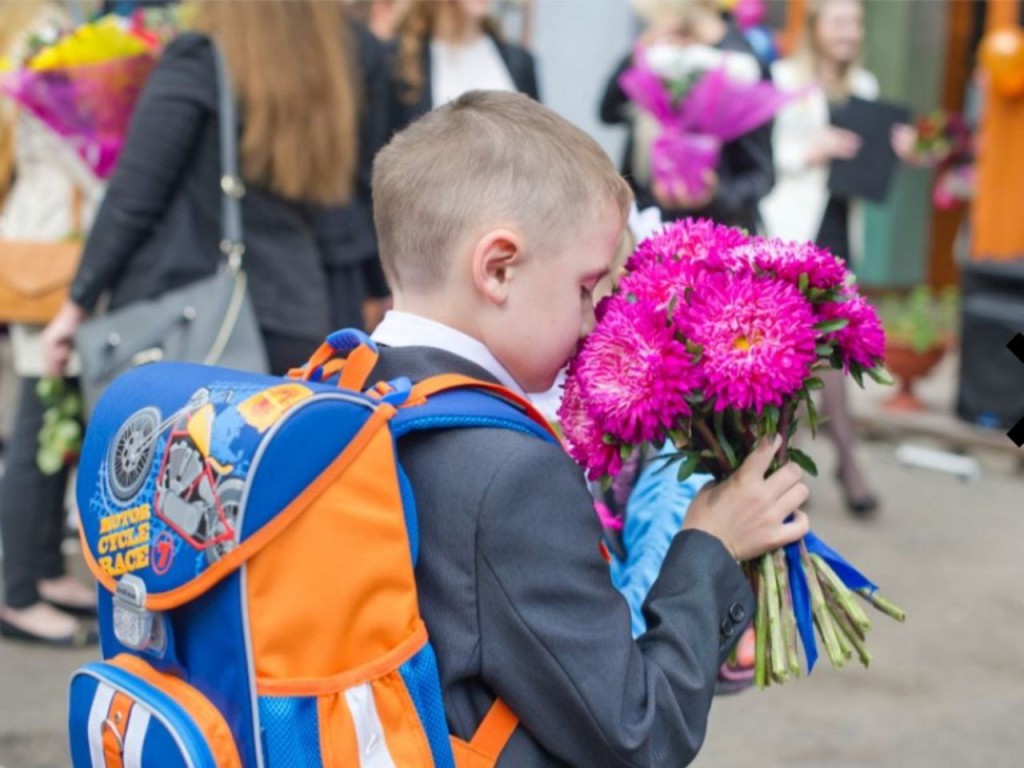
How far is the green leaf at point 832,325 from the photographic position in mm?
1847

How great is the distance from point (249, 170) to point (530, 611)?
2361mm

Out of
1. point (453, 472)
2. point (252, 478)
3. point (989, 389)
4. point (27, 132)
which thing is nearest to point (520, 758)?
point (453, 472)

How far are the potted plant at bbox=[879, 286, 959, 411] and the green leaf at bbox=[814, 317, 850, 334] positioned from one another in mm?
5892

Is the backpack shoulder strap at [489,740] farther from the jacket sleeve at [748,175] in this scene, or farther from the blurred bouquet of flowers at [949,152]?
the blurred bouquet of flowers at [949,152]

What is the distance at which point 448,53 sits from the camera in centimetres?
466

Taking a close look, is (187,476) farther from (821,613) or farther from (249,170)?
(249,170)

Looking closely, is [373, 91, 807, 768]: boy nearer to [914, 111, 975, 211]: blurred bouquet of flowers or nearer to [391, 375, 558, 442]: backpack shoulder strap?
[391, 375, 558, 442]: backpack shoulder strap

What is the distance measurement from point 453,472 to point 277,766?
0.35 metres

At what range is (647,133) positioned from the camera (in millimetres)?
5449

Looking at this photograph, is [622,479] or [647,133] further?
[647,133]

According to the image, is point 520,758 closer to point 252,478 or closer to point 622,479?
point 252,478

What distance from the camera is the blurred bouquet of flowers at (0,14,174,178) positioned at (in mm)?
4156

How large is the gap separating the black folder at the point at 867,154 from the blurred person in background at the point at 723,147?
26.7 inches

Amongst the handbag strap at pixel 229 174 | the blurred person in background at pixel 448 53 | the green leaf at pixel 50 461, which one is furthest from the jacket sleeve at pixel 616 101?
the green leaf at pixel 50 461
